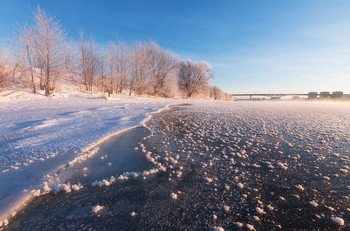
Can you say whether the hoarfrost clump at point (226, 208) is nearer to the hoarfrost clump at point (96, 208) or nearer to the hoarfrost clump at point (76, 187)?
the hoarfrost clump at point (96, 208)

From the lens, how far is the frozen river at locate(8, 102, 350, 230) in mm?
1731

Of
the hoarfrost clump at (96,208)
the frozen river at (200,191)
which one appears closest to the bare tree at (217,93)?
the frozen river at (200,191)

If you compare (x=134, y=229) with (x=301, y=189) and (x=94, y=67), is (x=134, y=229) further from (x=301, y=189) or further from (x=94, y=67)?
(x=94, y=67)

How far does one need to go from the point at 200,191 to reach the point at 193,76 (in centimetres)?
3443

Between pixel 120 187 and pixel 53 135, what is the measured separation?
11.6 ft

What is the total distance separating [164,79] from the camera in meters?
30.3

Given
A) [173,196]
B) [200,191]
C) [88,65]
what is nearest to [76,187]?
Answer: [173,196]

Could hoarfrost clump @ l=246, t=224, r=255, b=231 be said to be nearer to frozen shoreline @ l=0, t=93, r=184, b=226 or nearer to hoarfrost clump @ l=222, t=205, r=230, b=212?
hoarfrost clump @ l=222, t=205, r=230, b=212

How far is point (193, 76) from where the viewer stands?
35.0m

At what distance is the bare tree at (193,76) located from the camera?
34.5m

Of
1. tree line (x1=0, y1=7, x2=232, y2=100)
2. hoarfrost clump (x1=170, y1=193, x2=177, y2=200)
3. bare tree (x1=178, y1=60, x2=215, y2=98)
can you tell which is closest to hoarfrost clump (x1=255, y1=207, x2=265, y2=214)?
hoarfrost clump (x1=170, y1=193, x2=177, y2=200)

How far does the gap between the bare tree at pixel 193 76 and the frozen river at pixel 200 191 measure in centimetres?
3208

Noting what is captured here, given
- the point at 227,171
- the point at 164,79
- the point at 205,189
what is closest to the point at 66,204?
the point at 205,189

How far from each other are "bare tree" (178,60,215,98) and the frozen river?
105 ft
